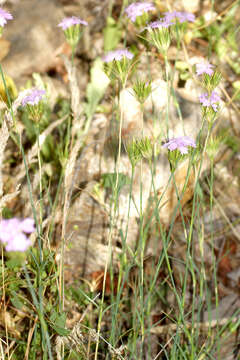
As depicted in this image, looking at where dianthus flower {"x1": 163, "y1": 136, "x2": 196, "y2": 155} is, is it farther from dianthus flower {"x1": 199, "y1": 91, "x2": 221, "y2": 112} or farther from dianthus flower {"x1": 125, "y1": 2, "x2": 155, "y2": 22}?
dianthus flower {"x1": 125, "y1": 2, "x2": 155, "y2": 22}

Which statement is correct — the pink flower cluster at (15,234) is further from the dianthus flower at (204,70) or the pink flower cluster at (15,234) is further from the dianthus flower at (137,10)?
the dianthus flower at (137,10)

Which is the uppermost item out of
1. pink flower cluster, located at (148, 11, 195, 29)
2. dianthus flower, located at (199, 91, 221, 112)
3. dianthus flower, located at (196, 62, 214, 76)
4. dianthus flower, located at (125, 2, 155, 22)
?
dianthus flower, located at (125, 2, 155, 22)

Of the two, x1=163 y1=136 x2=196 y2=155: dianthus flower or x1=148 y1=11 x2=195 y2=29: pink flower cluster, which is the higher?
x1=148 y1=11 x2=195 y2=29: pink flower cluster

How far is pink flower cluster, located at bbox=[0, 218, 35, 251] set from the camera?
0.62m

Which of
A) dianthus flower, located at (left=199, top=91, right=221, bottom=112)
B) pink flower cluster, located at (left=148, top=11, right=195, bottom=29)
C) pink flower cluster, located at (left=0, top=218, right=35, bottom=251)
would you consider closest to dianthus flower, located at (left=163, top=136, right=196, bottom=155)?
dianthus flower, located at (left=199, top=91, right=221, bottom=112)

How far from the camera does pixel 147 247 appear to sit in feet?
5.17

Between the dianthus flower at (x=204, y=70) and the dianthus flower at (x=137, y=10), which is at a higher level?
the dianthus flower at (x=137, y=10)

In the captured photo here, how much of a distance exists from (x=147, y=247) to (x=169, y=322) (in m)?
0.29

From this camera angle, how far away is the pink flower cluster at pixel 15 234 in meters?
0.62

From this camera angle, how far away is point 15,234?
2.13ft

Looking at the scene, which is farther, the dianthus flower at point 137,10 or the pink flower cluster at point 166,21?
the dianthus flower at point 137,10

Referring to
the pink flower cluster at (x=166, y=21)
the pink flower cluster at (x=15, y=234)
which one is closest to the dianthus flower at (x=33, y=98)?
the pink flower cluster at (x=166, y=21)

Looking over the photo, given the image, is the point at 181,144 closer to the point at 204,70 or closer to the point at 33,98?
the point at 204,70

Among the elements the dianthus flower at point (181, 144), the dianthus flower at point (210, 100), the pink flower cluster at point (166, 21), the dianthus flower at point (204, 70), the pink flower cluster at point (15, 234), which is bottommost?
the pink flower cluster at point (15, 234)
